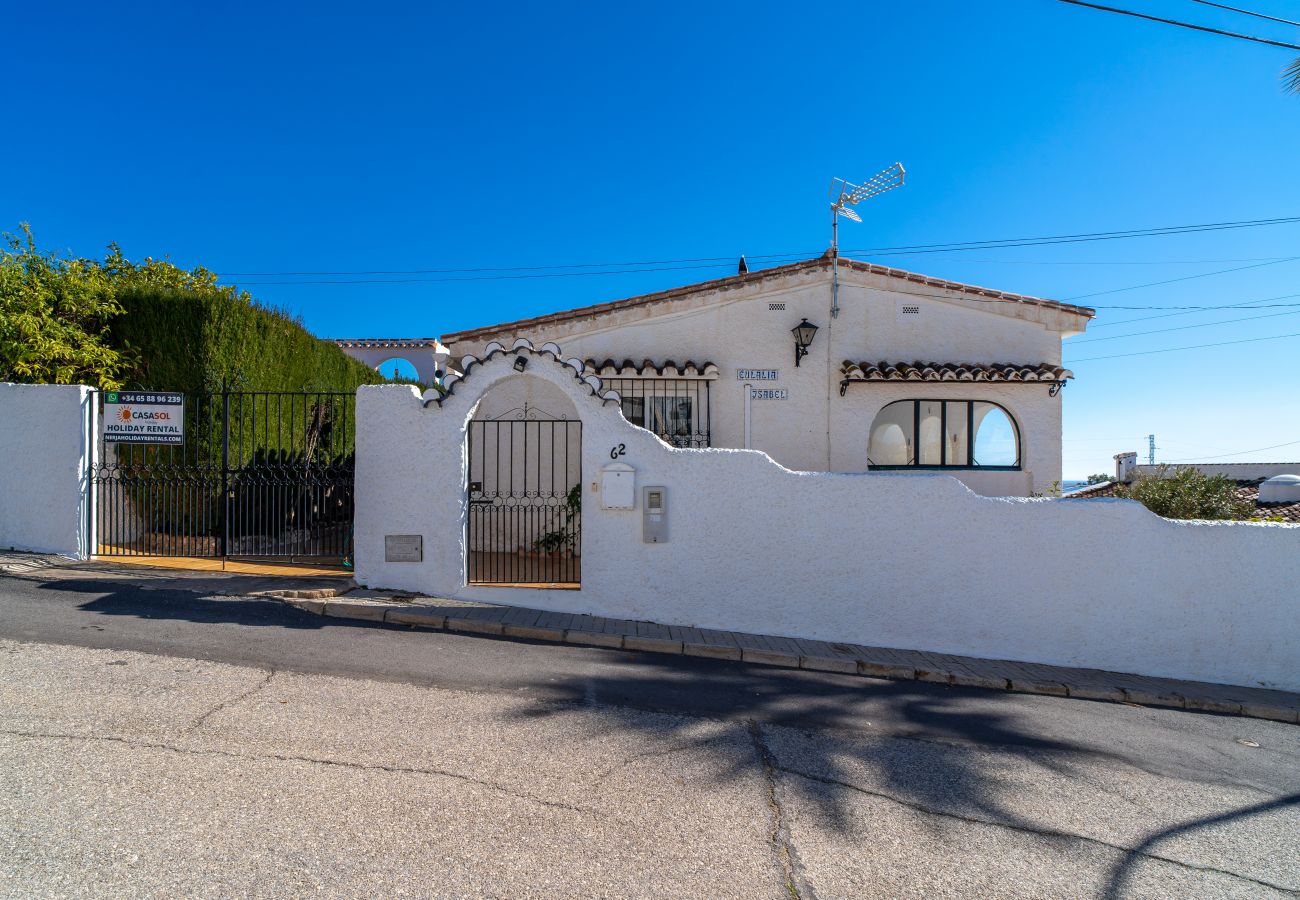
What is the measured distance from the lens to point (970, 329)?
1175 centimetres

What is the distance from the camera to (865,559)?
7676 mm

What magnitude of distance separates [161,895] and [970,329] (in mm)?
12334

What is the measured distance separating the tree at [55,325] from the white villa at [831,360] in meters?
5.06

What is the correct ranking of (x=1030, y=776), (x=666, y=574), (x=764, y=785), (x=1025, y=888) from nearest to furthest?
(x=1025, y=888), (x=764, y=785), (x=1030, y=776), (x=666, y=574)

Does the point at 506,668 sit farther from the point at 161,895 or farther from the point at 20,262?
the point at 20,262

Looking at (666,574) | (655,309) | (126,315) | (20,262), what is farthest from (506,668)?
(20,262)

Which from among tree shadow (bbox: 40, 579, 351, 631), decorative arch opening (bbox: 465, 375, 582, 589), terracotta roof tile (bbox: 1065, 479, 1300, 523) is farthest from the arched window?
tree shadow (bbox: 40, 579, 351, 631)

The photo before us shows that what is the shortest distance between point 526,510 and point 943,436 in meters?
7.26

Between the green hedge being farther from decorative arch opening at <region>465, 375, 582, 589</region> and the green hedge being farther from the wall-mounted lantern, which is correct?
the wall-mounted lantern

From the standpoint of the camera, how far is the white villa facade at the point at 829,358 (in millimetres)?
11305

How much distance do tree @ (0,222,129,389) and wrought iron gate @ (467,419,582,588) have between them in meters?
5.52

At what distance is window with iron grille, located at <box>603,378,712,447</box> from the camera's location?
444 inches

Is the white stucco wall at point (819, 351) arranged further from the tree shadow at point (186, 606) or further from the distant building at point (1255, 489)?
the tree shadow at point (186, 606)

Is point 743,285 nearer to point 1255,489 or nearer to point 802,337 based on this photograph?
point 802,337
